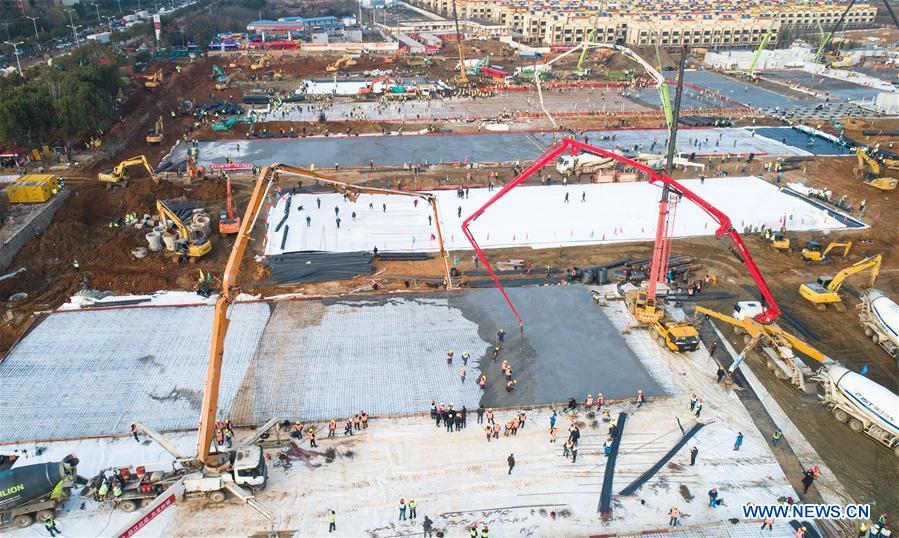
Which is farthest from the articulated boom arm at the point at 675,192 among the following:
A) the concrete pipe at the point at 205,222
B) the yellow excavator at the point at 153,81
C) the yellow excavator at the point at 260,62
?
the yellow excavator at the point at 260,62

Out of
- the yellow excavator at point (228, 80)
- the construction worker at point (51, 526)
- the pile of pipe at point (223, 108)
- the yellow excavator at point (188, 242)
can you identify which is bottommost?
the construction worker at point (51, 526)

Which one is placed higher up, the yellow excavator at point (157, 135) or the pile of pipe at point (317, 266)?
the yellow excavator at point (157, 135)

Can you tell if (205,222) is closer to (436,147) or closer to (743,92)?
(436,147)

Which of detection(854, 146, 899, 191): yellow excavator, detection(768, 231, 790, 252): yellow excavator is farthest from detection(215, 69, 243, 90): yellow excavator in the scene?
detection(854, 146, 899, 191): yellow excavator

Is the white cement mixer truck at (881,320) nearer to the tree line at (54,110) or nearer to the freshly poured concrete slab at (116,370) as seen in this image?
the freshly poured concrete slab at (116,370)

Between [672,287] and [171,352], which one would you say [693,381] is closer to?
[672,287]

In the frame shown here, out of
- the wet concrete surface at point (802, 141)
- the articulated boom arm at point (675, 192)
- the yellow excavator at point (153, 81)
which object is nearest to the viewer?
the articulated boom arm at point (675, 192)
